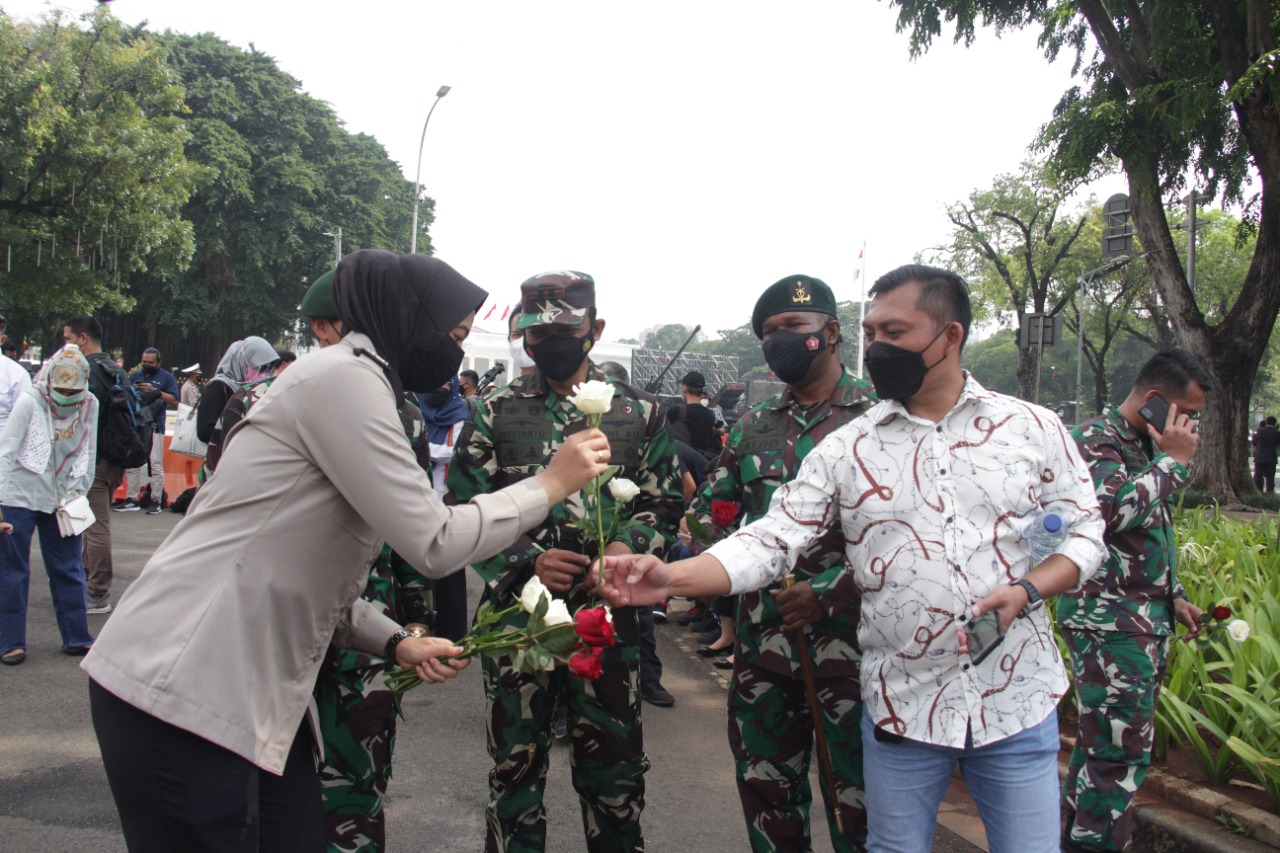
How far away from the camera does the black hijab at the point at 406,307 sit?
219cm

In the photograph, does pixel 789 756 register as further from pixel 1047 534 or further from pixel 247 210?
pixel 247 210

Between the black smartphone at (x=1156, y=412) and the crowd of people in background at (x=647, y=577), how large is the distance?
0.02 m

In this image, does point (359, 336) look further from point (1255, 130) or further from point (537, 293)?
point (1255, 130)

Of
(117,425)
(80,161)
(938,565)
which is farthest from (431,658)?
(80,161)

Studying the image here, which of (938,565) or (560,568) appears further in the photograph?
(560,568)

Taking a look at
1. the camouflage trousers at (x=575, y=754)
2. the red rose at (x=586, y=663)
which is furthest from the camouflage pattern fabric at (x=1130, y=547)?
the red rose at (x=586, y=663)

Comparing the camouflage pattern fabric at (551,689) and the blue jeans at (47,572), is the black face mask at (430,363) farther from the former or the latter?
the blue jeans at (47,572)

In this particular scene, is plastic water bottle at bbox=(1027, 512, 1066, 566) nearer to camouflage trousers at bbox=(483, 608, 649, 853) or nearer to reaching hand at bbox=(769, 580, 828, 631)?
reaching hand at bbox=(769, 580, 828, 631)

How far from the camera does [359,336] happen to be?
7.02 feet

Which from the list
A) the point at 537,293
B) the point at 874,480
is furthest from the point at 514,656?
the point at 537,293

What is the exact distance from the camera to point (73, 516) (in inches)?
243

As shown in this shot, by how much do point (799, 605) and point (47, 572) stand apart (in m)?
5.44

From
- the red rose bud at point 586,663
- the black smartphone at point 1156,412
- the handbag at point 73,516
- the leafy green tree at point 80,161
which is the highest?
the leafy green tree at point 80,161

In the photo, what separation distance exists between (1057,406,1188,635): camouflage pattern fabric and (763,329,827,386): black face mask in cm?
127
